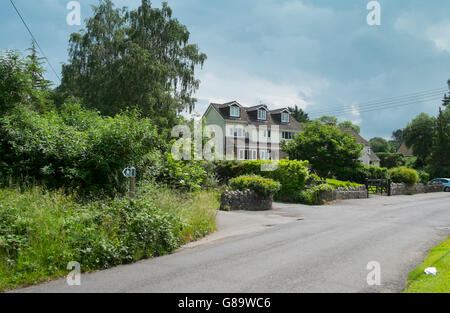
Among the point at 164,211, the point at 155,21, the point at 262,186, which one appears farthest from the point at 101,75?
the point at 164,211

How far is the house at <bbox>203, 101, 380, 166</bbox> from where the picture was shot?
1925 inches

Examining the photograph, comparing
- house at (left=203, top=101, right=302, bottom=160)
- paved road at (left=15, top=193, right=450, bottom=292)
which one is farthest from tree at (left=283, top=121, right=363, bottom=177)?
paved road at (left=15, top=193, right=450, bottom=292)

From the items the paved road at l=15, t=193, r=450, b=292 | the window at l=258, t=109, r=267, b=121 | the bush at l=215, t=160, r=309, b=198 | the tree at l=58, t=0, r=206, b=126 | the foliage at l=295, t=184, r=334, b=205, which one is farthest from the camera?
the window at l=258, t=109, r=267, b=121

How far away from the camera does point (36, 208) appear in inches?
323

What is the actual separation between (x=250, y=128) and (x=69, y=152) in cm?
4089

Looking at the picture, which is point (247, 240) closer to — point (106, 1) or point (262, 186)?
point (262, 186)

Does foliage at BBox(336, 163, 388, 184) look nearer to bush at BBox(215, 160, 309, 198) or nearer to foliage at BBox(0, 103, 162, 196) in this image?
bush at BBox(215, 160, 309, 198)

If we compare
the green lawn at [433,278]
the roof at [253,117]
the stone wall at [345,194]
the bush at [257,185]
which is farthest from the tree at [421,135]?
the green lawn at [433,278]

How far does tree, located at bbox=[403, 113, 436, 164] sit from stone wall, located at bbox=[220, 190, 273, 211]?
53886mm

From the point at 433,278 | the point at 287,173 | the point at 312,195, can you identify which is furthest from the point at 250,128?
the point at 433,278

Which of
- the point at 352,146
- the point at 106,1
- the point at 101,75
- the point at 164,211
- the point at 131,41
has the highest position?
the point at 106,1

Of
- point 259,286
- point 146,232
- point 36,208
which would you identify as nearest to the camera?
point 259,286

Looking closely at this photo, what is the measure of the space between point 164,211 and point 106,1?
1229 inches

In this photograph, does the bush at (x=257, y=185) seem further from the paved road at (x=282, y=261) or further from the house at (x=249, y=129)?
the house at (x=249, y=129)
